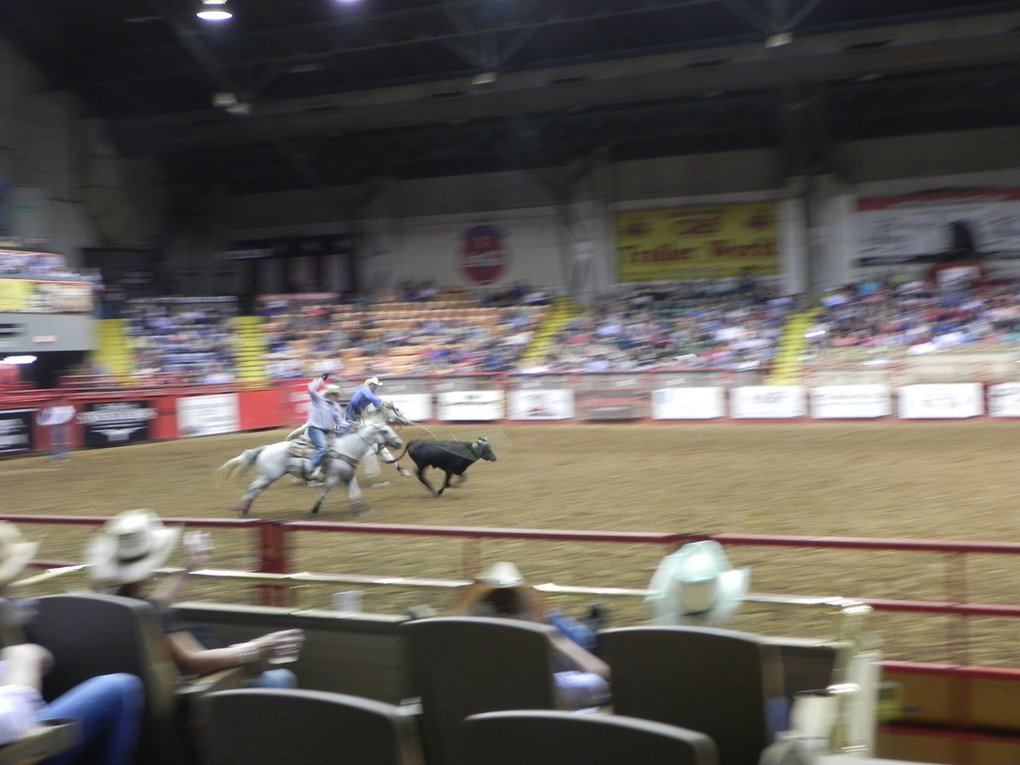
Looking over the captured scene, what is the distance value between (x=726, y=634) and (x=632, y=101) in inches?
1143

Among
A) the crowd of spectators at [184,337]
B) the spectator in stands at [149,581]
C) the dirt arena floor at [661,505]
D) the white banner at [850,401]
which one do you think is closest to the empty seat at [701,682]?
the spectator in stands at [149,581]

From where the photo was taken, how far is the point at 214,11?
25.7 m

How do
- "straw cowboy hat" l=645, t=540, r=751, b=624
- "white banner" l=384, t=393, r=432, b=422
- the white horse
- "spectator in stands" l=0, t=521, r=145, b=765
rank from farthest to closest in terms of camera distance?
"white banner" l=384, t=393, r=432, b=422, the white horse, "straw cowboy hat" l=645, t=540, r=751, b=624, "spectator in stands" l=0, t=521, r=145, b=765

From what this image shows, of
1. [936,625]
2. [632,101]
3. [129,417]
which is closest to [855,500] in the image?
[936,625]

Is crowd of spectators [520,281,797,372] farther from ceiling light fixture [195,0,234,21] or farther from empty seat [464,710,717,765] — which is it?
empty seat [464,710,717,765]

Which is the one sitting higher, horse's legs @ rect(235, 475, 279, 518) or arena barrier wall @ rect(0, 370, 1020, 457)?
arena barrier wall @ rect(0, 370, 1020, 457)

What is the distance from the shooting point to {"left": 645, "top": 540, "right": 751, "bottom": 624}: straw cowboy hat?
391 cm

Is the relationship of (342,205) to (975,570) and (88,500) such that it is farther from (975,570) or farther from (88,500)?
(975,570)

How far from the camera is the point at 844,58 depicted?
26.3 m

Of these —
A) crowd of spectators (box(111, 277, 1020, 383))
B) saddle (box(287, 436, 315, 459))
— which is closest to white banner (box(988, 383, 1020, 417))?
crowd of spectators (box(111, 277, 1020, 383))

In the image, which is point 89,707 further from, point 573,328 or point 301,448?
point 573,328

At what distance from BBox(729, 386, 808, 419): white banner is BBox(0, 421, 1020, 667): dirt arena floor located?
883mm

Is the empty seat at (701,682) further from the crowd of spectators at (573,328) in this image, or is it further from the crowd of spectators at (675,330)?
the crowd of spectators at (675,330)

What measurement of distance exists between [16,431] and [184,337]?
12.9m
